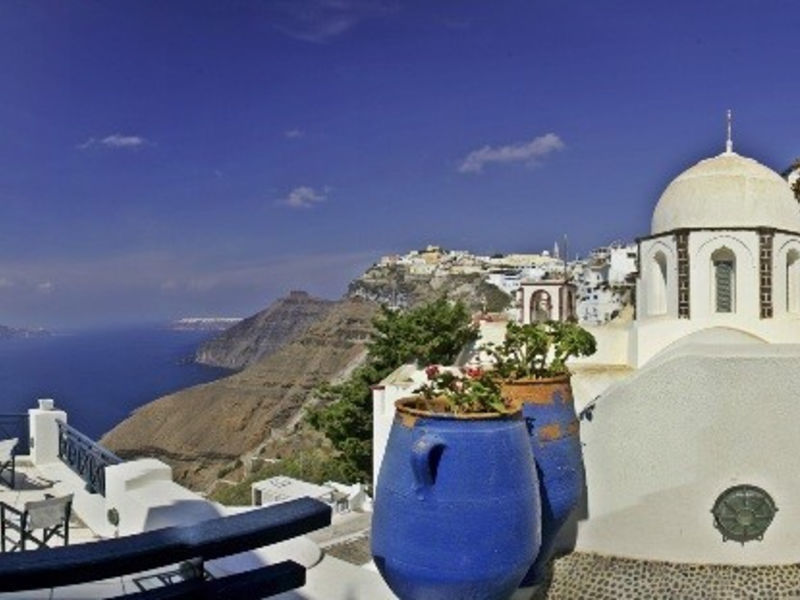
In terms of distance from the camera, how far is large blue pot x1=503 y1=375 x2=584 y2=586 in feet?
19.1

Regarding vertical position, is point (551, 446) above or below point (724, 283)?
below

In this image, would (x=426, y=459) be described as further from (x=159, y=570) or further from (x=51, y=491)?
(x=51, y=491)

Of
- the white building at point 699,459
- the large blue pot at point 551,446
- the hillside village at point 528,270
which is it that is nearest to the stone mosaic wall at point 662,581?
the white building at point 699,459

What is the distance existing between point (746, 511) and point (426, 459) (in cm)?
403

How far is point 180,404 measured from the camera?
73812 millimetres

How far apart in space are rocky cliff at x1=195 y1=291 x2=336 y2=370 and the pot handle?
6488 inches

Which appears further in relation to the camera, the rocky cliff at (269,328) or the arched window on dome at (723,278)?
the rocky cliff at (269,328)

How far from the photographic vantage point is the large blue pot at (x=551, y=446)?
5809 mm

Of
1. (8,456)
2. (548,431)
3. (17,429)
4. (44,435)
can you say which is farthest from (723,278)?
(8,456)

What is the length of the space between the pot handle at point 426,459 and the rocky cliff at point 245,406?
49.7m

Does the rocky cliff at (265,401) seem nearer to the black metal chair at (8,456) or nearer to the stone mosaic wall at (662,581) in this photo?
the black metal chair at (8,456)

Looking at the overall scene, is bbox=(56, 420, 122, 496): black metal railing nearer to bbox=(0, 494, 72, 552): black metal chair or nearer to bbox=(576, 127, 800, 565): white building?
bbox=(0, 494, 72, 552): black metal chair

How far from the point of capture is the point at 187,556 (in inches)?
71.7

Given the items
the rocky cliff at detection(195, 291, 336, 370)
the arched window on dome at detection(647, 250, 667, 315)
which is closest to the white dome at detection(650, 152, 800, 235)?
the arched window on dome at detection(647, 250, 667, 315)
